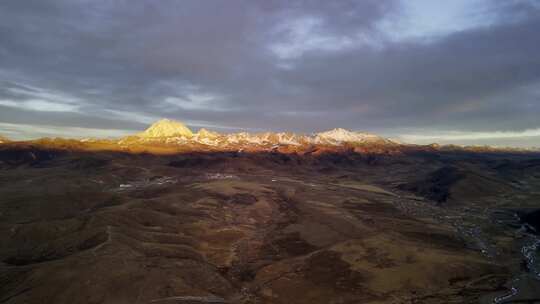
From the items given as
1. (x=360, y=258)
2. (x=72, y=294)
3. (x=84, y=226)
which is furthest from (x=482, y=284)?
(x=84, y=226)

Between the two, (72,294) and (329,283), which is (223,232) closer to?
(329,283)

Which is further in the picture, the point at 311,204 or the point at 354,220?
the point at 311,204

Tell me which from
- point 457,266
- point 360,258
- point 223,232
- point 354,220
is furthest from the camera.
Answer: point 354,220

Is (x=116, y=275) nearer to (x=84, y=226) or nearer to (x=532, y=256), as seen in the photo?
(x=84, y=226)

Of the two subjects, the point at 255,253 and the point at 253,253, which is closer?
the point at 253,253

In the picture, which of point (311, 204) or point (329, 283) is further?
point (311, 204)

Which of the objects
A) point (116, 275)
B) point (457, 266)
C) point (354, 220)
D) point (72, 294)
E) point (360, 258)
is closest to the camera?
point (72, 294)

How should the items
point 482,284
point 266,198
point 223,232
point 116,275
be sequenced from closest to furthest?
point 116,275 < point 482,284 < point 223,232 < point 266,198

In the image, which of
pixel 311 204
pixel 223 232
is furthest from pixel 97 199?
pixel 311 204

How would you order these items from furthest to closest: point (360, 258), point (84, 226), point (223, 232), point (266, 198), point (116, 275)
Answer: point (266, 198)
point (223, 232)
point (84, 226)
point (360, 258)
point (116, 275)
